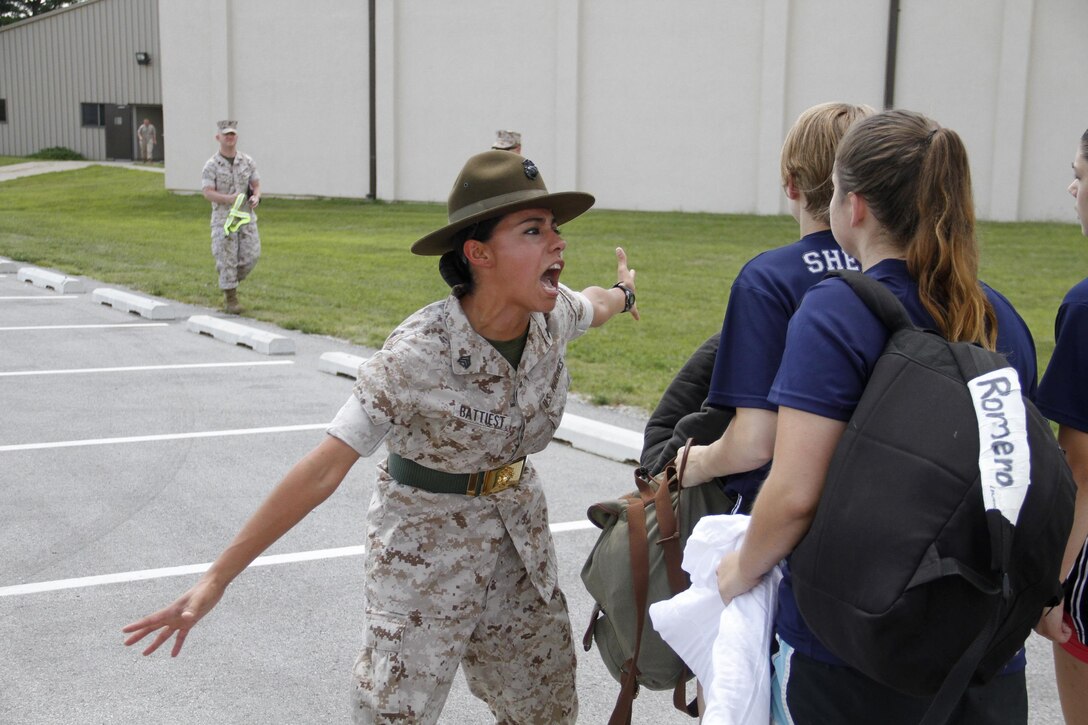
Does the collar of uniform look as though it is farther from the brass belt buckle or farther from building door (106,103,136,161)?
building door (106,103,136,161)

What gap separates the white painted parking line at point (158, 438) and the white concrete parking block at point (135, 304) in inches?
220

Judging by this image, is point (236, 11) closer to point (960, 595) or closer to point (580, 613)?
point (580, 613)

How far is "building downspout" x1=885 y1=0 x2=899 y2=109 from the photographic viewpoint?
88.3ft

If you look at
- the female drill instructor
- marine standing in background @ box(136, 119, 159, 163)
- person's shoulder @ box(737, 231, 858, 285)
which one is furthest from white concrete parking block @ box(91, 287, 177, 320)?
marine standing in background @ box(136, 119, 159, 163)

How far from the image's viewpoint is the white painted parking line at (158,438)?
24.5 feet

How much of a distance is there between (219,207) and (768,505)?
1277 cm

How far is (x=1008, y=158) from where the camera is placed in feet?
88.9

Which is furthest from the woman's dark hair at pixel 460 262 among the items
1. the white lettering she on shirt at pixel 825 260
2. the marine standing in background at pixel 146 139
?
the marine standing in background at pixel 146 139

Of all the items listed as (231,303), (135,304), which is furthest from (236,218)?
(135,304)

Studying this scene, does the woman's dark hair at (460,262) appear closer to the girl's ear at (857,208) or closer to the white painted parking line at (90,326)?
the girl's ear at (857,208)

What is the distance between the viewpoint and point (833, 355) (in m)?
2.02

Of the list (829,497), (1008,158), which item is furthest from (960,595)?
(1008,158)

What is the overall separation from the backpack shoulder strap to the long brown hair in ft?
0.53

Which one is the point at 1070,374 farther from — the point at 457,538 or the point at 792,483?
the point at 457,538
